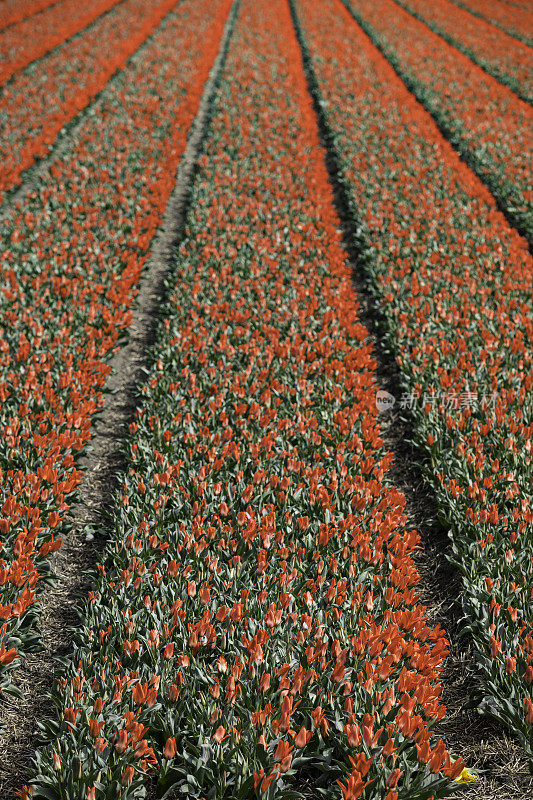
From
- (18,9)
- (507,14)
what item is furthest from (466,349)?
(507,14)

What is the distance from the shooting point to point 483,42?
81.8 feet

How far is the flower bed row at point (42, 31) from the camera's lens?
19.2 metres

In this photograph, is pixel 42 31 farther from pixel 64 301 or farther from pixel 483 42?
pixel 64 301

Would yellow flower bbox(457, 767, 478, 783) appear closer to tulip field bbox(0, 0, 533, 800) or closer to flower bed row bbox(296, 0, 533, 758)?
tulip field bbox(0, 0, 533, 800)

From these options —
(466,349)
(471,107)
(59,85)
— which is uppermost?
(59,85)

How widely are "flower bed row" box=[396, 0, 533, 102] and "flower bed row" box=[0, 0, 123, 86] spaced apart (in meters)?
14.4

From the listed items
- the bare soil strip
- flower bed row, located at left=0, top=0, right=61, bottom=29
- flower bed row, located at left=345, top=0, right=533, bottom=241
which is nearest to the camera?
the bare soil strip

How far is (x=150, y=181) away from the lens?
11352 millimetres

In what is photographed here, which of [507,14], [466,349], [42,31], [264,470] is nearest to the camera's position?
[264,470]

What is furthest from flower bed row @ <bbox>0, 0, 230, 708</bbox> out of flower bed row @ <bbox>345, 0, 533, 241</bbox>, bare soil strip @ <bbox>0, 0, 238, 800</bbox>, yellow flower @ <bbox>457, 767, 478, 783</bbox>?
flower bed row @ <bbox>345, 0, 533, 241</bbox>

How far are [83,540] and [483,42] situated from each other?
26930 millimetres

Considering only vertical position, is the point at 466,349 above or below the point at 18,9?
below

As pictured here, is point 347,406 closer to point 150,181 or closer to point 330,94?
point 150,181

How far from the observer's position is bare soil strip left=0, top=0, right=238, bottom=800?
11.4ft
